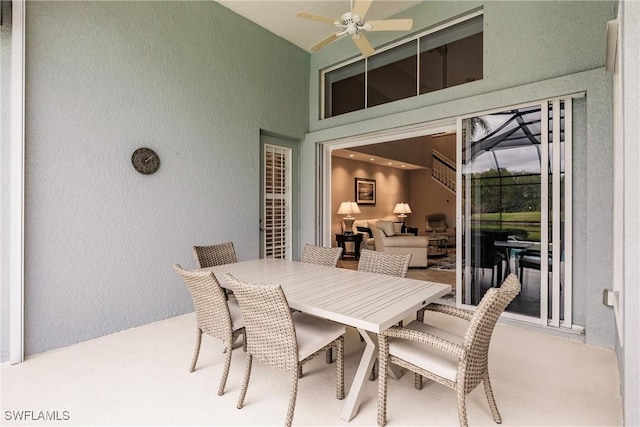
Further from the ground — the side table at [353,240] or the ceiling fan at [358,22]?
the ceiling fan at [358,22]

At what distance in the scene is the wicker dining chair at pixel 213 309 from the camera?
200 cm

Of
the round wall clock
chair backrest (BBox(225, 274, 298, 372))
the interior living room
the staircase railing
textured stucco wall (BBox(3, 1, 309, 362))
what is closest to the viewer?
chair backrest (BBox(225, 274, 298, 372))

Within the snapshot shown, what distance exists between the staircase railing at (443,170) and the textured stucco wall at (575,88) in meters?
7.48

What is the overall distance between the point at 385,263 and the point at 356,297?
0.91m

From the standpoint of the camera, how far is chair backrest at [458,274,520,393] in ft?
4.95

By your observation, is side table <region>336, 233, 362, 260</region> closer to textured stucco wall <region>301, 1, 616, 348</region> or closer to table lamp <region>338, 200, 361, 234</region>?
table lamp <region>338, 200, 361, 234</region>

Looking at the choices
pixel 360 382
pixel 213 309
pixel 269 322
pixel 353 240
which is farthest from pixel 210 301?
pixel 353 240

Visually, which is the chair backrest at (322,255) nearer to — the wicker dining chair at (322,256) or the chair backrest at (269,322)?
the wicker dining chair at (322,256)

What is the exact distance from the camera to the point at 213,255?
10.3ft

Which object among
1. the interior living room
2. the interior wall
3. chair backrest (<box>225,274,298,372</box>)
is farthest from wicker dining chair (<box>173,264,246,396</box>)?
the interior wall

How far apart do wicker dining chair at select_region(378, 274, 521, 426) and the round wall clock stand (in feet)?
9.46

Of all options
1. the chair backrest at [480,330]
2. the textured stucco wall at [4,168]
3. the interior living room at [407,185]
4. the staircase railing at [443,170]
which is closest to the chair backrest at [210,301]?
the chair backrest at [480,330]
